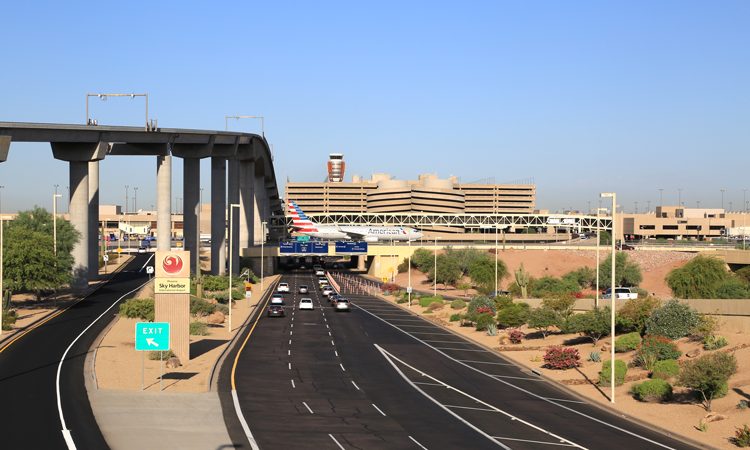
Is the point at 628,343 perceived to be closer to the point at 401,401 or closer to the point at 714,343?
the point at 714,343

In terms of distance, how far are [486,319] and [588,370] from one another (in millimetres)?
20528

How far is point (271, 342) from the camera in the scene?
2280 inches

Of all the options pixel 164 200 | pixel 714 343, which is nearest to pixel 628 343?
pixel 714 343

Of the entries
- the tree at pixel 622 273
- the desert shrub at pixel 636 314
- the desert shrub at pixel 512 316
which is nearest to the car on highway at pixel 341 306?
the desert shrub at pixel 512 316

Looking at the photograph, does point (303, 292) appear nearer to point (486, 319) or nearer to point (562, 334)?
point (486, 319)

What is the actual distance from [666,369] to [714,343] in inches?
196

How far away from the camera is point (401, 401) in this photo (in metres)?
38.5

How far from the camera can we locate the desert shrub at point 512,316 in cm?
6669

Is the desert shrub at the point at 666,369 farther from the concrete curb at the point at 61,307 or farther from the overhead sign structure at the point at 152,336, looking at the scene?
the concrete curb at the point at 61,307

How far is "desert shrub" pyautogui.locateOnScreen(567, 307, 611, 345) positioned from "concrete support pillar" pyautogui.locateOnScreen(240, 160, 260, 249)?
85632 mm

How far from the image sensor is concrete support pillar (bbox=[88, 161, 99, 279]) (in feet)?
305

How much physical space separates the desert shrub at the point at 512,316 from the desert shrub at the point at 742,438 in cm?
3503

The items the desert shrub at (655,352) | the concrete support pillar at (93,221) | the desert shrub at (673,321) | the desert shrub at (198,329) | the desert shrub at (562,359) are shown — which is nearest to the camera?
the desert shrub at (655,352)

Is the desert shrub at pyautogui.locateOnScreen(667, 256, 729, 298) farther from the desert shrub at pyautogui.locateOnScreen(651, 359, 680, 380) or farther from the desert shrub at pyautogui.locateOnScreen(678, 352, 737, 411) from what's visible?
the desert shrub at pyautogui.locateOnScreen(678, 352, 737, 411)
